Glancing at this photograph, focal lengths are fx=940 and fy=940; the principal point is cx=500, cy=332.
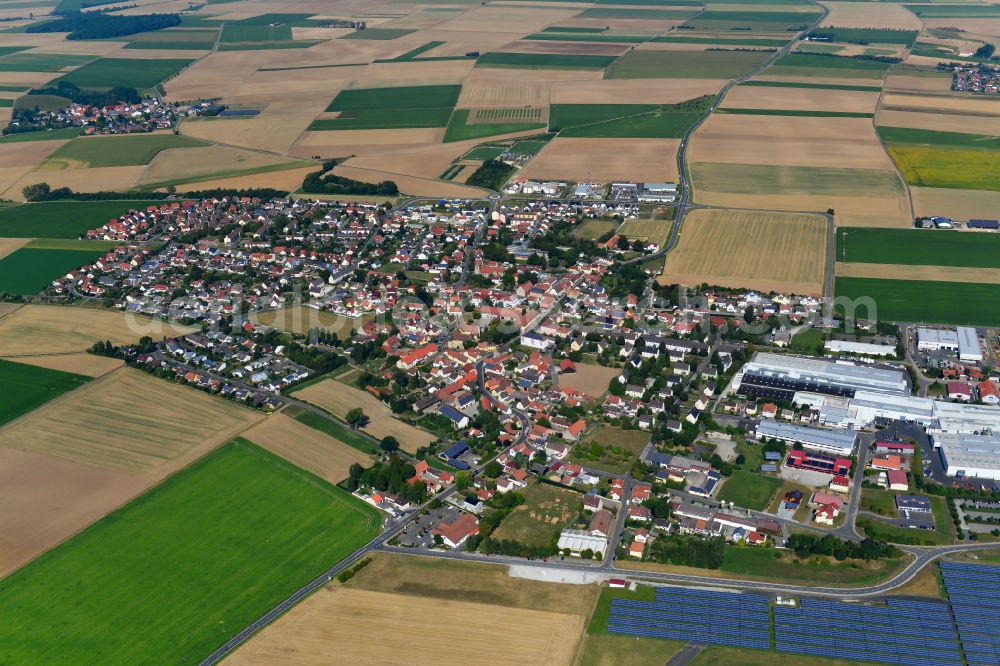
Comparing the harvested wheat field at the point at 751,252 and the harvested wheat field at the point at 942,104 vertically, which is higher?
the harvested wheat field at the point at 942,104

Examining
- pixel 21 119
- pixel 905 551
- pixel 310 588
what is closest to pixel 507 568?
pixel 310 588

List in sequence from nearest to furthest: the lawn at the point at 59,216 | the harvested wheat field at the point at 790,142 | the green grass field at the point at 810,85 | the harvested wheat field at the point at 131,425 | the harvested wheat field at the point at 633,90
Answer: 1. the harvested wheat field at the point at 131,425
2. the lawn at the point at 59,216
3. the harvested wheat field at the point at 790,142
4. the harvested wheat field at the point at 633,90
5. the green grass field at the point at 810,85

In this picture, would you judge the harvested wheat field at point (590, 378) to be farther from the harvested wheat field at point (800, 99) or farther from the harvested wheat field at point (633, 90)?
the harvested wheat field at point (633, 90)

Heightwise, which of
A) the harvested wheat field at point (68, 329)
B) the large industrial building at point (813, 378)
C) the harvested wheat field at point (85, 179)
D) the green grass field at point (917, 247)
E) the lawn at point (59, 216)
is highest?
the harvested wheat field at point (85, 179)

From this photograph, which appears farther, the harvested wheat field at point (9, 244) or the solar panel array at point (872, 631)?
the harvested wheat field at point (9, 244)

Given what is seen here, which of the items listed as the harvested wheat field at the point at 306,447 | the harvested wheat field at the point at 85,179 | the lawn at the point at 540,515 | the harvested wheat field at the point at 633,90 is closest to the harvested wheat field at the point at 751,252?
the lawn at the point at 540,515

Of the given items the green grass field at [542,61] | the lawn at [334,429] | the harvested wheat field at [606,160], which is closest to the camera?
the lawn at [334,429]

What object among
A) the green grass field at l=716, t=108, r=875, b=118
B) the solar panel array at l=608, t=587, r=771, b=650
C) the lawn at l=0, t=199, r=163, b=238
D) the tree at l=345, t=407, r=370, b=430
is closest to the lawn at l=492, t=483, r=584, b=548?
the solar panel array at l=608, t=587, r=771, b=650
